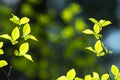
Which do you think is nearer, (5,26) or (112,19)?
(5,26)

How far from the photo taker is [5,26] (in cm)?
373

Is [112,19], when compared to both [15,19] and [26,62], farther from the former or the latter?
[15,19]

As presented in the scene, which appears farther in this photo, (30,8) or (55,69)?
(30,8)

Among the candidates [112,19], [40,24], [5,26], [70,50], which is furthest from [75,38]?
[112,19]

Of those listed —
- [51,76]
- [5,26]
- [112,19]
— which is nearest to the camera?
[51,76]

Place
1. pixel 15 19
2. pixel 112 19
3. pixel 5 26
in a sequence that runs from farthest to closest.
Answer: pixel 112 19 → pixel 5 26 → pixel 15 19

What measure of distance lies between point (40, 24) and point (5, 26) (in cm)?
33

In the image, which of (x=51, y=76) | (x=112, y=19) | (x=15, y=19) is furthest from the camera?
(x=112, y=19)

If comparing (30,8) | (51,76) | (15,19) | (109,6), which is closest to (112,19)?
(109,6)

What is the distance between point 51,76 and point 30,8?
0.78 m

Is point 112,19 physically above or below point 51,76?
above

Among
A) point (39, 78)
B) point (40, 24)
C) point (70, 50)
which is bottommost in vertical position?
point (39, 78)

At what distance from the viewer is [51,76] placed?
3395mm

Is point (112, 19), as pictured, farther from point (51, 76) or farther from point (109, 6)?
point (51, 76)
